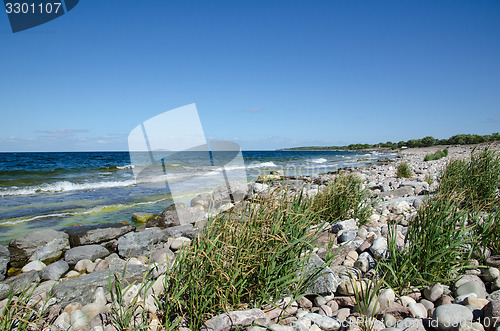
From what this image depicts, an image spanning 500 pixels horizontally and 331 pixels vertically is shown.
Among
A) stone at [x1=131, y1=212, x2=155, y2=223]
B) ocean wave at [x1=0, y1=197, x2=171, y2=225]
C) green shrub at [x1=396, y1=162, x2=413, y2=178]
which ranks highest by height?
ocean wave at [x1=0, y1=197, x2=171, y2=225]

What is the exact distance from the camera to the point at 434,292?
2367 millimetres

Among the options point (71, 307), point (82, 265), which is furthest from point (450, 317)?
point (82, 265)

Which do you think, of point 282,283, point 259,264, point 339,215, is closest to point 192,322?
point 259,264

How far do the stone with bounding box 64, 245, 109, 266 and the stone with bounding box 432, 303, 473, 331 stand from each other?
16.0 ft

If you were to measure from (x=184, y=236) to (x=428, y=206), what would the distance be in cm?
410

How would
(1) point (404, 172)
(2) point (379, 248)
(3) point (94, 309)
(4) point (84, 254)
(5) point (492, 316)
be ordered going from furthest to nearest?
(1) point (404, 172) → (4) point (84, 254) → (2) point (379, 248) → (3) point (94, 309) → (5) point (492, 316)

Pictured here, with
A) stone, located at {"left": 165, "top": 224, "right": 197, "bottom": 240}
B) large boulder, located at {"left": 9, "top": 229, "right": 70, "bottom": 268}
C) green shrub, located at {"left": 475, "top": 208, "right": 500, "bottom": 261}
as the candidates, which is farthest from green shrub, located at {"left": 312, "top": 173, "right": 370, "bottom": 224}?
large boulder, located at {"left": 9, "top": 229, "right": 70, "bottom": 268}

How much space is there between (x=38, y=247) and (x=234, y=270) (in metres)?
4.76

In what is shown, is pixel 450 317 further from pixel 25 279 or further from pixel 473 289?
pixel 25 279

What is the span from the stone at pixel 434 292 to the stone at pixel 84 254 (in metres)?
4.85

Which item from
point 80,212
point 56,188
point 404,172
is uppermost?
point 56,188

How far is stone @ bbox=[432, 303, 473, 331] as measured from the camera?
190cm

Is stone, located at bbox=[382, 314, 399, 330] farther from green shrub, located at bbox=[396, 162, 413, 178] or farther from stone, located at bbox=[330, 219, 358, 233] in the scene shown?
green shrub, located at bbox=[396, 162, 413, 178]

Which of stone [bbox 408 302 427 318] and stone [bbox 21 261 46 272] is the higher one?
stone [bbox 21 261 46 272]
